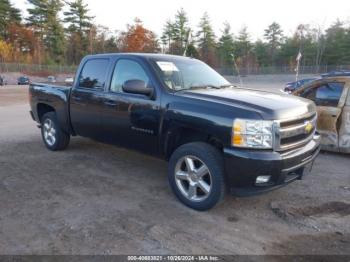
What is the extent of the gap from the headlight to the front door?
1.24 m

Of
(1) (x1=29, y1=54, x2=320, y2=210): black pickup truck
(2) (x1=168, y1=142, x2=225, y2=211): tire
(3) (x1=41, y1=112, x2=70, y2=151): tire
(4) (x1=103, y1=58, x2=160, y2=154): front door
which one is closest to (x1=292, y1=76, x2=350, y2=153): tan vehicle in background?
(1) (x1=29, y1=54, x2=320, y2=210): black pickup truck

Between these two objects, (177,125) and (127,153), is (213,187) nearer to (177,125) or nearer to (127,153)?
(177,125)

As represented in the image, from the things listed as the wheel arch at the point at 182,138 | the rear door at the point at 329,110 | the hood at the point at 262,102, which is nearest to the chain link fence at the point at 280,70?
the rear door at the point at 329,110

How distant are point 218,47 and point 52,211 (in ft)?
256

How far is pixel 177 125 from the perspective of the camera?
4.39 m

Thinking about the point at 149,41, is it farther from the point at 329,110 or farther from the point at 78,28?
the point at 329,110

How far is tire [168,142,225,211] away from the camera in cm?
401

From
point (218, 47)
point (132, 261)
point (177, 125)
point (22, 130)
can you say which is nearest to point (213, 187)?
point (177, 125)

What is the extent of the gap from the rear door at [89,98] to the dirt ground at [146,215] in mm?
708

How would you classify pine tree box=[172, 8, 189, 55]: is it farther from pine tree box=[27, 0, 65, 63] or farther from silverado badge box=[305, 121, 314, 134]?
silverado badge box=[305, 121, 314, 134]

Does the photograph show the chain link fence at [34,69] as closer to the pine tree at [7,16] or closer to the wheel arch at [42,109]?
the pine tree at [7,16]

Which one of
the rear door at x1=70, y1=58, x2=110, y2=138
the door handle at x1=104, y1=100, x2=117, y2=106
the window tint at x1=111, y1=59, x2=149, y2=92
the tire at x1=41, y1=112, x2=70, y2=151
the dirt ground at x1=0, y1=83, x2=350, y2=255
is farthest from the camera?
the tire at x1=41, y1=112, x2=70, y2=151

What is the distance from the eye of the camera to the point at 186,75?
510 centimetres

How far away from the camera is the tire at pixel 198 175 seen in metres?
4.01
